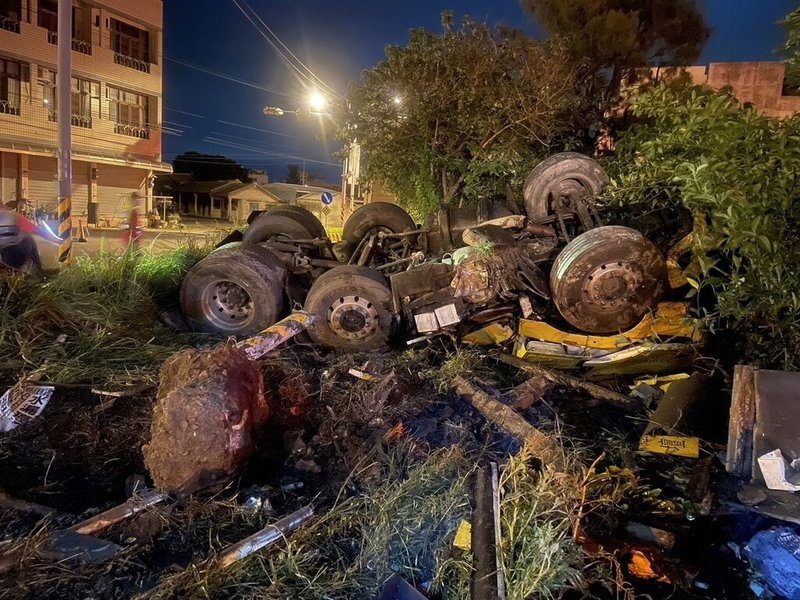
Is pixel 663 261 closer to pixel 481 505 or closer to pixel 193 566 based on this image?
pixel 481 505

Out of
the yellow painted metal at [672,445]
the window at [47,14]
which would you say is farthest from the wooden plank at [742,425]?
the window at [47,14]

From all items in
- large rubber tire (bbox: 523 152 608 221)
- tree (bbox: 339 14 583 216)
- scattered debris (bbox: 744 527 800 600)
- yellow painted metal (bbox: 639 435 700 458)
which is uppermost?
tree (bbox: 339 14 583 216)

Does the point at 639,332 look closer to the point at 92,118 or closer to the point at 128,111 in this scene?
the point at 92,118

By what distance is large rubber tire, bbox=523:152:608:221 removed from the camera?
6371 millimetres

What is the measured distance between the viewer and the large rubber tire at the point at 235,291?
5.22 m

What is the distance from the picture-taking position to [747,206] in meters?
3.45

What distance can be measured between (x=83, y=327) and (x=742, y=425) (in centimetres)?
476

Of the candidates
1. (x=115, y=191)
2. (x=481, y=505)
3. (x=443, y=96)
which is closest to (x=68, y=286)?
(x=481, y=505)

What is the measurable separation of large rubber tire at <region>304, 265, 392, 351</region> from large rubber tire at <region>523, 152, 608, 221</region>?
2278mm

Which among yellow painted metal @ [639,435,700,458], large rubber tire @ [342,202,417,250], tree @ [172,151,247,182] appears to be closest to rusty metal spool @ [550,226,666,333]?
yellow painted metal @ [639,435,700,458]

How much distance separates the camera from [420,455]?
3312 mm

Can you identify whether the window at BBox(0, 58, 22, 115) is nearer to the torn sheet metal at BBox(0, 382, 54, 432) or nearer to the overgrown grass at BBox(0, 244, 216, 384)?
the overgrown grass at BBox(0, 244, 216, 384)

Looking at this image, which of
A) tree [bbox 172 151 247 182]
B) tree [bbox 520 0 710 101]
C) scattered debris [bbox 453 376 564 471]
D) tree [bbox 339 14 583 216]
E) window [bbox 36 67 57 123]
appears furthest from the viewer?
tree [bbox 172 151 247 182]

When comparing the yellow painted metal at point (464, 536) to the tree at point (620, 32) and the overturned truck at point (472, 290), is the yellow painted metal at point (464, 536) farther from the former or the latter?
the tree at point (620, 32)
